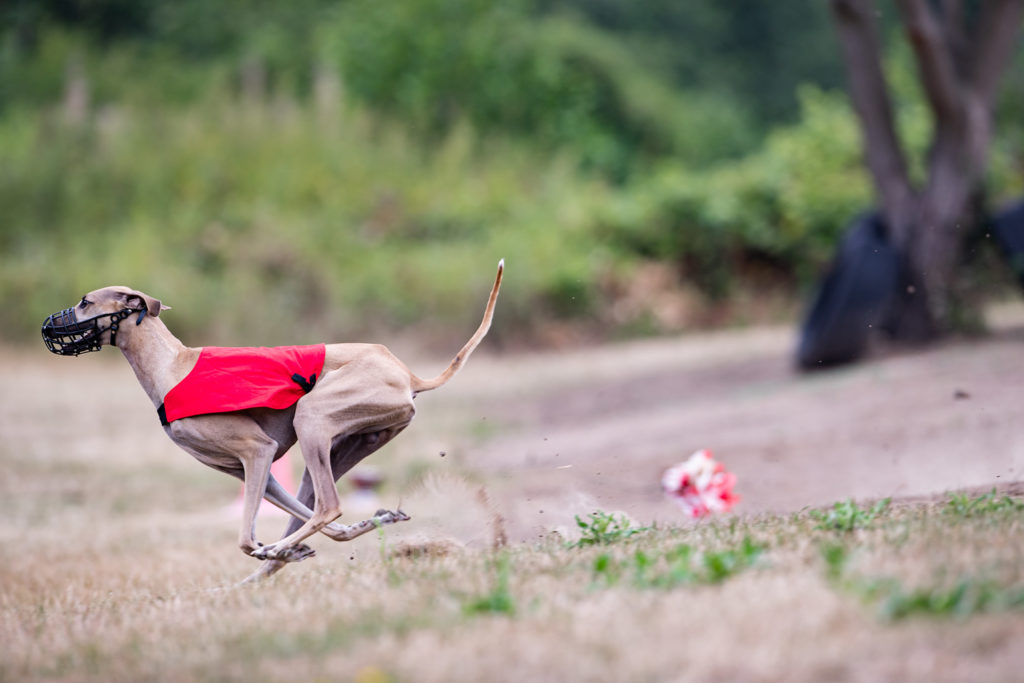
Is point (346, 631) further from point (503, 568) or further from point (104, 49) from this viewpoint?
point (104, 49)

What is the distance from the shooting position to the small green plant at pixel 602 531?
5.18m

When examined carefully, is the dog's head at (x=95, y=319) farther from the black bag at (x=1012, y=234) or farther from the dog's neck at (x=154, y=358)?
the black bag at (x=1012, y=234)

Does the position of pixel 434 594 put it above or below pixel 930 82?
below

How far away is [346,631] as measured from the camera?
3.65m

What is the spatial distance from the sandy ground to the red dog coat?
801mm

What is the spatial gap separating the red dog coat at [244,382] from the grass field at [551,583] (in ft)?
2.66

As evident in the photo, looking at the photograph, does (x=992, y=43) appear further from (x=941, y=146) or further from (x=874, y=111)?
(x=874, y=111)

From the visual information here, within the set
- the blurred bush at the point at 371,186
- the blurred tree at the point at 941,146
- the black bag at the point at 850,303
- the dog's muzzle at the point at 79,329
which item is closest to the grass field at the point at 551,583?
the dog's muzzle at the point at 79,329

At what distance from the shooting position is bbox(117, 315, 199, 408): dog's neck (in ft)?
17.3

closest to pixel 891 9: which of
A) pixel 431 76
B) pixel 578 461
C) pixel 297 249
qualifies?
pixel 431 76

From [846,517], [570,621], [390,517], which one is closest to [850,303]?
[846,517]

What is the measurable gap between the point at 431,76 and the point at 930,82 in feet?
46.0

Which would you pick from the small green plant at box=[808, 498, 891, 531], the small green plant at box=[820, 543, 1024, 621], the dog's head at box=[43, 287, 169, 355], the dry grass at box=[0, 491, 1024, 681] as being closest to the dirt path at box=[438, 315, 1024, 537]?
the small green plant at box=[808, 498, 891, 531]

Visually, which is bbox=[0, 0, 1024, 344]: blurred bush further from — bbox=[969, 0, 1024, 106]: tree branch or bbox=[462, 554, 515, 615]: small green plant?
bbox=[462, 554, 515, 615]: small green plant
